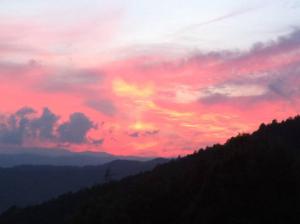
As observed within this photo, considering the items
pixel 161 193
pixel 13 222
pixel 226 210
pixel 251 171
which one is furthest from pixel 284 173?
pixel 13 222

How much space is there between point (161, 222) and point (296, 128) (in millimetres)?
27581

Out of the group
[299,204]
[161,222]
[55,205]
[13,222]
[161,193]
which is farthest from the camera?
[55,205]

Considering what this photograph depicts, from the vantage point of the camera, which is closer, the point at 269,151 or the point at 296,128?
the point at 269,151

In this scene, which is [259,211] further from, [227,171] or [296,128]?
[296,128]

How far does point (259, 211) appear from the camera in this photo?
32.3 meters

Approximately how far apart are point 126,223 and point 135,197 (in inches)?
148

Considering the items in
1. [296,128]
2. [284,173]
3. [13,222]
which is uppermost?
[296,128]

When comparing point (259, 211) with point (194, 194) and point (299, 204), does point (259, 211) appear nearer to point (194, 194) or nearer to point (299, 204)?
point (299, 204)

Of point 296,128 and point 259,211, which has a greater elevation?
point 296,128

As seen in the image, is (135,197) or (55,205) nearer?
(135,197)

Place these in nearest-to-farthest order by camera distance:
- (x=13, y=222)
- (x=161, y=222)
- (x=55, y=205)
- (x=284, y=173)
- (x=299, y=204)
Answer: (x=299, y=204)
(x=284, y=173)
(x=161, y=222)
(x=13, y=222)
(x=55, y=205)

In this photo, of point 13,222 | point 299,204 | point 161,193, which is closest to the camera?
point 299,204

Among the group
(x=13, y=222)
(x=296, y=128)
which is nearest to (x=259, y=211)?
(x=296, y=128)

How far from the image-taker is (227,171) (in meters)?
36.4
